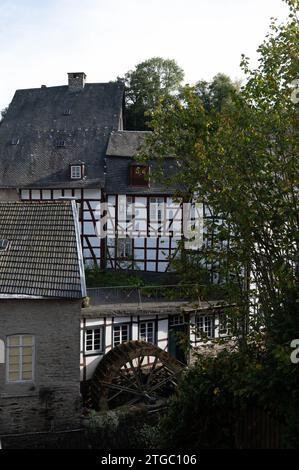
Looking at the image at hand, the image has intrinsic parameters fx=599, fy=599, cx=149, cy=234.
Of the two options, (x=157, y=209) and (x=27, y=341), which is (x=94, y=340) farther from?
(x=157, y=209)

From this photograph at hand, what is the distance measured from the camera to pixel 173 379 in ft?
61.6

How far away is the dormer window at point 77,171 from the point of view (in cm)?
2684

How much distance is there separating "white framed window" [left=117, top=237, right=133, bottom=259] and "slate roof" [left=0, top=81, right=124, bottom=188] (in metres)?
2.70

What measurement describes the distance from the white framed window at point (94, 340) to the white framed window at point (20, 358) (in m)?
3.30

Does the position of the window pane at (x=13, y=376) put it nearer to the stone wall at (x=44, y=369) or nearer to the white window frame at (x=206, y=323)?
the stone wall at (x=44, y=369)

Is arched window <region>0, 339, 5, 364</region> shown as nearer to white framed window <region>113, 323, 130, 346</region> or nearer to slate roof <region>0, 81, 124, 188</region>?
white framed window <region>113, 323, 130, 346</region>

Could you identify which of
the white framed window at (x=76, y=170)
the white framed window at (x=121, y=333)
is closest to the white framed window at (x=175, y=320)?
the white framed window at (x=121, y=333)

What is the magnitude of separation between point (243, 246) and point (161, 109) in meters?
2.68

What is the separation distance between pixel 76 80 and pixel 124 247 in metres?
10.1

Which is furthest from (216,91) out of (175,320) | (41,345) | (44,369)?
(44,369)

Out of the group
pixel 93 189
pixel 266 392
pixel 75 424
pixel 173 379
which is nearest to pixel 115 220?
pixel 93 189

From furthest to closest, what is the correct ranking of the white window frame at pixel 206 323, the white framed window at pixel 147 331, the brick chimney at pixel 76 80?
the brick chimney at pixel 76 80 < the white window frame at pixel 206 323 < the white framed window at pixel 147 331

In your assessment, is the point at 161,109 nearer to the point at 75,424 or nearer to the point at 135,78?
Answer: the point at 75,424

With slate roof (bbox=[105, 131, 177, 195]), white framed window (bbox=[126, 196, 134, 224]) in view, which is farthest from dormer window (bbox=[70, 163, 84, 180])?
white framed window (bbox=[126, 196, 134, 224])
